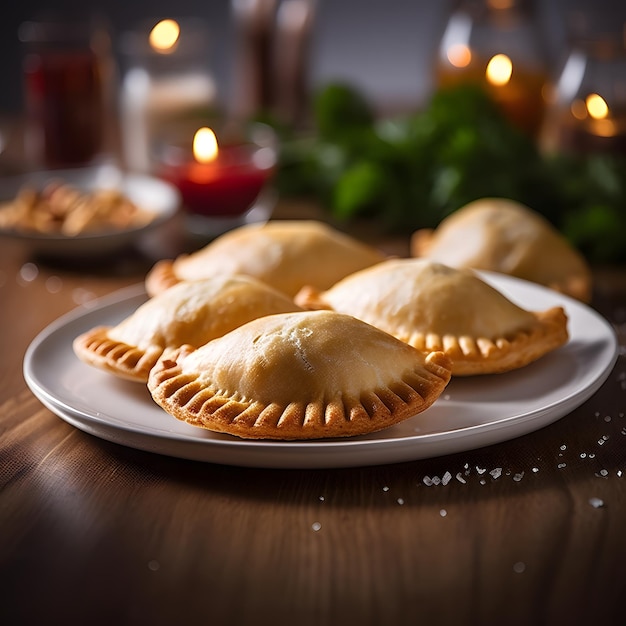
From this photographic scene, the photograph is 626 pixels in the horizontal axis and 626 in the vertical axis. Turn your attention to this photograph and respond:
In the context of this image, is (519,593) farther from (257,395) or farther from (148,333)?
(148,333)

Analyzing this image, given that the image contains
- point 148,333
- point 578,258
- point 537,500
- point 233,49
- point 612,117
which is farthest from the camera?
point 233,49

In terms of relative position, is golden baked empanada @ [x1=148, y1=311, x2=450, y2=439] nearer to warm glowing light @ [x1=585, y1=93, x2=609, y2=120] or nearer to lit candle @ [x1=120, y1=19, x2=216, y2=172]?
warm glowing light @ [x1=585, y1=93, x2=609, y2=120]

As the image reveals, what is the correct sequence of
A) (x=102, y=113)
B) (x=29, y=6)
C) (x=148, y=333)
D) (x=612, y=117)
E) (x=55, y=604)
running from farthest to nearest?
(x=29, y=6), (x=102, y=113), (x=612, y=117), (x=148, y=333), (x=55, y=604)

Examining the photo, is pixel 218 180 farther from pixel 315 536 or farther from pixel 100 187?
pixel 315 536

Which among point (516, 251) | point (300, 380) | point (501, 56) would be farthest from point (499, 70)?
point (300, 380)

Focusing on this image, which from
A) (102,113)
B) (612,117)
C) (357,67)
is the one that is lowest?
(357,67)

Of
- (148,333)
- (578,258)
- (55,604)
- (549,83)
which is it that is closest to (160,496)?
(55,604)

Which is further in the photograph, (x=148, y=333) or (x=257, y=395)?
(x=148, y=333)
